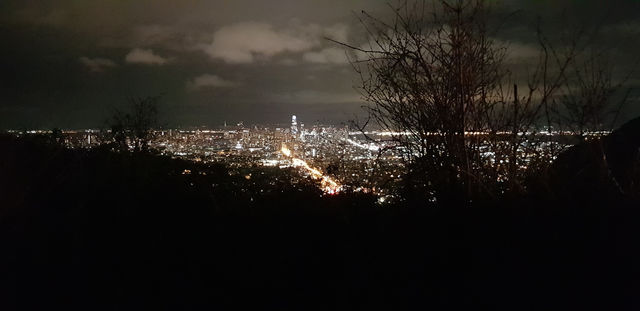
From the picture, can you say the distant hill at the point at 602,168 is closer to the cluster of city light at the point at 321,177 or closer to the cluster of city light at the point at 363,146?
the cluster of city light at the point at 363,146

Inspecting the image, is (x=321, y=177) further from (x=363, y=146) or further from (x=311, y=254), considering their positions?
(x=311, y=254)

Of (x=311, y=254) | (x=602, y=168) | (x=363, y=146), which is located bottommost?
(x=311, y=254)

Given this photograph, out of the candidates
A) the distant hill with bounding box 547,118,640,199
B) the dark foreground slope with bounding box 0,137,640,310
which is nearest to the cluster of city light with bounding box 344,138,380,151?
the dark foreground slope with bounding box 0,137,640,310

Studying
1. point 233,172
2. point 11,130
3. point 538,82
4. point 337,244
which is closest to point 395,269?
point 337,244

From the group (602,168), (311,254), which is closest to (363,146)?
(311,254)

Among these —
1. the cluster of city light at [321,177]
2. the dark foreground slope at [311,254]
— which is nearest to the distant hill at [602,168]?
the dark foreground slope at [311,254]

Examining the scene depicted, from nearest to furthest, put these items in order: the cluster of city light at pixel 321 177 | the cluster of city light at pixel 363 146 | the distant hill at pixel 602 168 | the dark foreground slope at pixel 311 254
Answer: the dark foreground slope at pixel 311 254 < the distant hill at pixel 602 168 < the cluster of city light at pixel 363 146 < the cluster of city light at pixel 321 177

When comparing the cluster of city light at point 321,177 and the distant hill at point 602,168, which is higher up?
the distant hill at point 602,168

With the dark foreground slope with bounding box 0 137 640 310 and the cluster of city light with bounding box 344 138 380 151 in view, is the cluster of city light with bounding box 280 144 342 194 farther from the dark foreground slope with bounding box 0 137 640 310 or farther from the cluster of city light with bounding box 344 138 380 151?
the dark foreground slope with bounding box 0 137 640 310

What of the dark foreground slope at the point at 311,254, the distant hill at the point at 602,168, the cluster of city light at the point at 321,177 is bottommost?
the dark foreground slope at the point at 311,254
